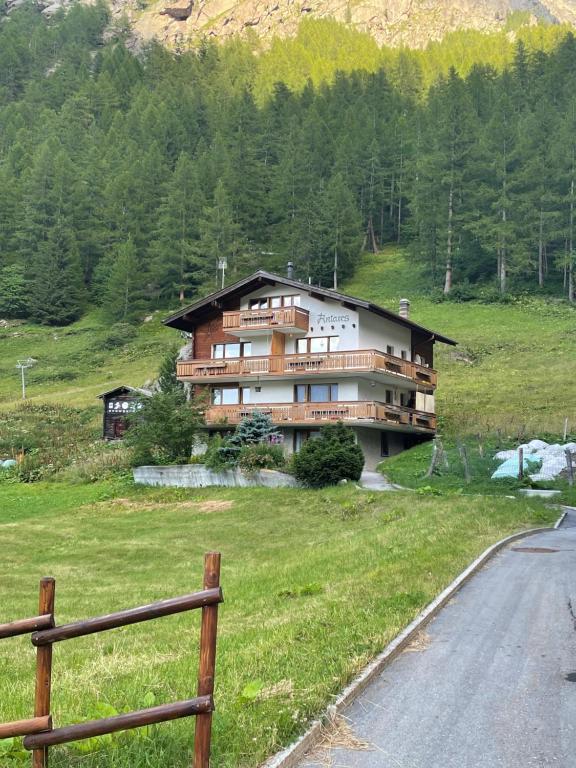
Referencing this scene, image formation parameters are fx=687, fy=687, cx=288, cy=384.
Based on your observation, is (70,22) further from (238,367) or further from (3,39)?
(238,367)

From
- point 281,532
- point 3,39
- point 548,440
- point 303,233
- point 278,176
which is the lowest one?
point 281,532

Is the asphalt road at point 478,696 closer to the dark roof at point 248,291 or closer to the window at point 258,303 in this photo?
the dark roof at point 248,291

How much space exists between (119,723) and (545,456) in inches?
1114

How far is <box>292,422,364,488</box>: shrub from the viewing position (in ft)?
95.0

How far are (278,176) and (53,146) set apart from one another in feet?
122

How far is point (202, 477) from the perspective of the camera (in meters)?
31.9

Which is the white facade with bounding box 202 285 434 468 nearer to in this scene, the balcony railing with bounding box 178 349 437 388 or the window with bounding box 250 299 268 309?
the window with bounding box 250 299 268 309

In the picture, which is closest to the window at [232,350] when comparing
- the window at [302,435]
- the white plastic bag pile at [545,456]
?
the window at [302,435]

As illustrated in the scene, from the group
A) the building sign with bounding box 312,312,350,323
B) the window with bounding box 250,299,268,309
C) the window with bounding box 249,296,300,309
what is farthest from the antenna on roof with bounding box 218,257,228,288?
the building sign with bounding box 312,312,350,323

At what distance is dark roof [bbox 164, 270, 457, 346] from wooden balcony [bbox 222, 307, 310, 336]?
4.87ft

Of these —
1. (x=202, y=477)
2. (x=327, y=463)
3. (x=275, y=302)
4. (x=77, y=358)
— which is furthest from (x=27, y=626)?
(x=77, y=358)

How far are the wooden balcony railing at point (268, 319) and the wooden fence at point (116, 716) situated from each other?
3582 cm

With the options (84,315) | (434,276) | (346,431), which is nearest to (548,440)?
(346,431)

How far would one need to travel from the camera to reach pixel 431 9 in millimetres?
190750
